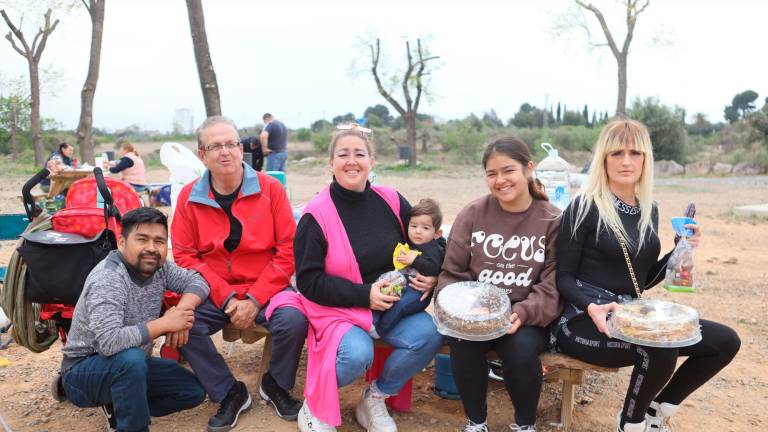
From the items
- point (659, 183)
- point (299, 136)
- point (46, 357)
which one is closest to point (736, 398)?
point (46, 357)

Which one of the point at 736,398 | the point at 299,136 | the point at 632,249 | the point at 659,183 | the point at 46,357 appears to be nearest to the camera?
the point at 632,249

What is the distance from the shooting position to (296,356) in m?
3.18

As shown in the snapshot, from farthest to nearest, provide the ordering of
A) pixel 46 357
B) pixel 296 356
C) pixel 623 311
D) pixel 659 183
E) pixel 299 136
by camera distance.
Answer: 1. pixel 299 136
2. pixel 659 183
3. pixel 46 357
4. pixel 296 356
5. pixel 623 311

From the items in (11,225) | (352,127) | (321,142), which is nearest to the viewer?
(352,127)

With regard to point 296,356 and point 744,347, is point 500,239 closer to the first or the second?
point 296,356

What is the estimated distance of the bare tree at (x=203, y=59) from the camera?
6395 mm

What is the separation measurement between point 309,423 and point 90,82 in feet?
48.6

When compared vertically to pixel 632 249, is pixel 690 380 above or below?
below

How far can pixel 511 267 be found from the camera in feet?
9.90

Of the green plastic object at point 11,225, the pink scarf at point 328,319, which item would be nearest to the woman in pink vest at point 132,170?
the green plastic object at point 11,225

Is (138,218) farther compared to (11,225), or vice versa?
(11,225)

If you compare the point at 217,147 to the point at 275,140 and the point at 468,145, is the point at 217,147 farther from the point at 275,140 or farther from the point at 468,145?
the point at 468,145

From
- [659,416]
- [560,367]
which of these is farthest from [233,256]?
[659,416]

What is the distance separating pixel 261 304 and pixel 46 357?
1.95 meters
